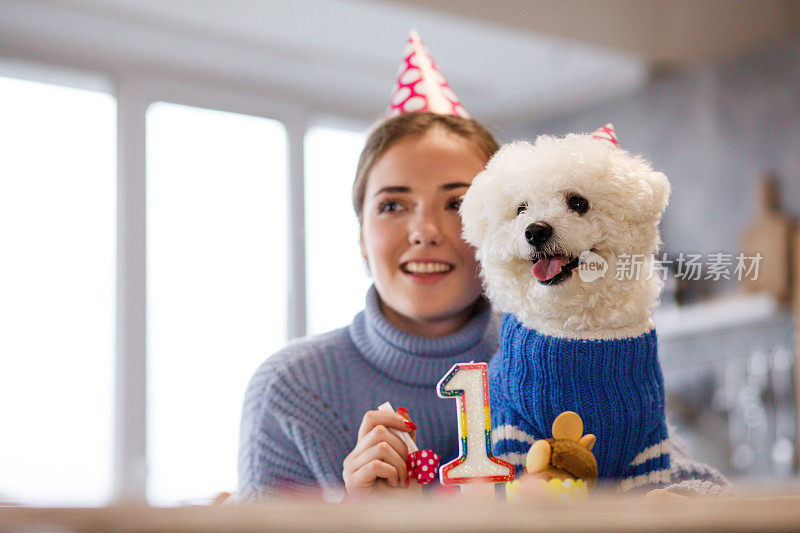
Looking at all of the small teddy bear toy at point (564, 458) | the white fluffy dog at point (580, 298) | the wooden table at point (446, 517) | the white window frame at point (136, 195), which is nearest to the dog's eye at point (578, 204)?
the white fluffy dog at point (580, 298)

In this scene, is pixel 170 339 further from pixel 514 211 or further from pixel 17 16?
pixel 514 211

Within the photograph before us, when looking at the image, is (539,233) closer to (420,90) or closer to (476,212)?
(476,212)

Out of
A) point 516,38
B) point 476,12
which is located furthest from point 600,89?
point 476,12

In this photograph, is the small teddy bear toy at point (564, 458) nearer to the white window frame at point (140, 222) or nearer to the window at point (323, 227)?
the white window frame at point (140, 222)

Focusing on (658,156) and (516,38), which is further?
(658,156)

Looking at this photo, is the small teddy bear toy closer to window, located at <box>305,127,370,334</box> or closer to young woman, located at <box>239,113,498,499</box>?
young woman, located at <box>239,113,498,499</box>

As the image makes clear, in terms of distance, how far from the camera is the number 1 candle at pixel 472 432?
72 centimetres

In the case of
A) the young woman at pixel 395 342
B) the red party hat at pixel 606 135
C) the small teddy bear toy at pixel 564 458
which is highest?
the red party hat at pixel 606 135

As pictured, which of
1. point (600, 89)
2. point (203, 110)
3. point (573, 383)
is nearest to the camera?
point (573, 383)

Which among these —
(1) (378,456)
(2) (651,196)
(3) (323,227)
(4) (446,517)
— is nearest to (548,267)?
(2) (651,196)

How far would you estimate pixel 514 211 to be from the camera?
37.2 inches

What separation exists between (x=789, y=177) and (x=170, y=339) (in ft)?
7.83

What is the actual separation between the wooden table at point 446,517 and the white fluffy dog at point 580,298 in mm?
534

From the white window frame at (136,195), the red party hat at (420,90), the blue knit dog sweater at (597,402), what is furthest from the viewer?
the white window frame at (136,195)
